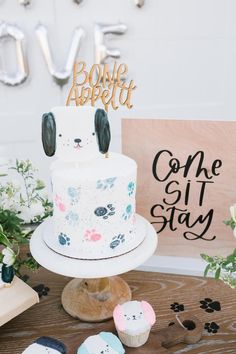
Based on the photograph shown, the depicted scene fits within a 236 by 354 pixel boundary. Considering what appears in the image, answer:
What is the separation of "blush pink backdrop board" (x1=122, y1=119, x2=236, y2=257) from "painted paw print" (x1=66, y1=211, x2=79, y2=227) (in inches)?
10.0

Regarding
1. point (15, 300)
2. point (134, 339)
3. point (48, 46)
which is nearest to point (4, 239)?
point (15, 300)

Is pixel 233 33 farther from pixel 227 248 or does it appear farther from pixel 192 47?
pixel 227 248

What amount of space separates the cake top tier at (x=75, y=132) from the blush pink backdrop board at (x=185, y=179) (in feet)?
0.58

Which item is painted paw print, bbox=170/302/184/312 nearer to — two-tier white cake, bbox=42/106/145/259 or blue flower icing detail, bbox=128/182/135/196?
two-tier white cake, bbox=42/106/145/259

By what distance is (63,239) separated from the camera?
30.3 inches

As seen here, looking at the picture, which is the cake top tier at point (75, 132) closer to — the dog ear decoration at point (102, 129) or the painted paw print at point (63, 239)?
the dog ear decoration at point (102, 129)

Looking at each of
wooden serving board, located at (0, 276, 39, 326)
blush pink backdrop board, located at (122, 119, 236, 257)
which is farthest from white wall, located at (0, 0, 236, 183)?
wooden serving board, located at (0, 276, 39, 326)

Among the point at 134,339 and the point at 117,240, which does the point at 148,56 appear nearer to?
the point at 117,240

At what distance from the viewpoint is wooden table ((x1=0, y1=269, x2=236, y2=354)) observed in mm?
761

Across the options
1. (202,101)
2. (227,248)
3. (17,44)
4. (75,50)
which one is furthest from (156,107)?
(227,248)

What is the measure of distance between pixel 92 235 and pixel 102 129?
21cm

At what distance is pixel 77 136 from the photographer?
0.73 metres

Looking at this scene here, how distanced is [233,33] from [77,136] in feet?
2.80

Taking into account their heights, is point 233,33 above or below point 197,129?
above
